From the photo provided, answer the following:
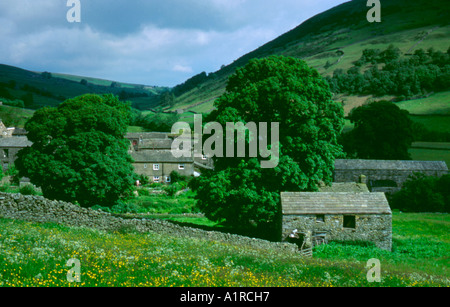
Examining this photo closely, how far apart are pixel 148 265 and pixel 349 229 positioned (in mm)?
16948

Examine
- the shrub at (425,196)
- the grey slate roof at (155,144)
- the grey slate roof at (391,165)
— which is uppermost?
the grey slate roof at (155,144)

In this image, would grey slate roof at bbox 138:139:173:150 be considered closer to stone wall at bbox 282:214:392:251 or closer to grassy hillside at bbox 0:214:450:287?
stone wall at bbox 282:214:392:251

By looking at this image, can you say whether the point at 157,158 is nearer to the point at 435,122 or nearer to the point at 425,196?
the point at 425,196

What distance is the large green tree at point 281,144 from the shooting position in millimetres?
26281

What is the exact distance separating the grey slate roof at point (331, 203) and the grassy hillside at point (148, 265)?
5558 mm

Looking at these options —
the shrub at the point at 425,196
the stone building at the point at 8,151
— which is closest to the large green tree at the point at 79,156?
the shrub at the point at 425,196

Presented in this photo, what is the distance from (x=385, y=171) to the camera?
177 feet

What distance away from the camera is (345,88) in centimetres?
12850

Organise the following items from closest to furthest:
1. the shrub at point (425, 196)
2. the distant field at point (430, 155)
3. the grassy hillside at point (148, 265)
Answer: the grassy hillside at point (148, 265), the shrub at point (425, 196), the distant field at point (430, 155)

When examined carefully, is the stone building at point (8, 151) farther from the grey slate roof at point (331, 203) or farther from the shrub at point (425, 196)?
the shrub at point (425, 196)

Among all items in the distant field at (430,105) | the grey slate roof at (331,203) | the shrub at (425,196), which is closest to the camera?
the grey slate roof at (331,203)

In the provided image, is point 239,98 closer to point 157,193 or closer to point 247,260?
point 247,260

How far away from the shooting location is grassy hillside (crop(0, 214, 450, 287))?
11086mm

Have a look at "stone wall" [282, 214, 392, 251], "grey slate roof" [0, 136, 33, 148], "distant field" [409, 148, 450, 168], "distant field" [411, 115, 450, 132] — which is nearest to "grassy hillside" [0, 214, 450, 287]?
"stone wall" [282, 214, 392, 251]
